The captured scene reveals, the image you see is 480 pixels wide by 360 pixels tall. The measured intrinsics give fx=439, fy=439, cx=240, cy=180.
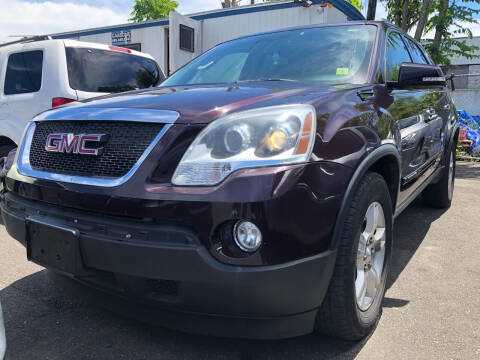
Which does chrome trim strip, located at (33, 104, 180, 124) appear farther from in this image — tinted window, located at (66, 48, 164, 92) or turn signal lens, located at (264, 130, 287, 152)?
tinted window, located at (66, 48, 164, 92)

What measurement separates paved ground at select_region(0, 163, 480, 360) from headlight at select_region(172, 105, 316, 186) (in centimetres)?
93

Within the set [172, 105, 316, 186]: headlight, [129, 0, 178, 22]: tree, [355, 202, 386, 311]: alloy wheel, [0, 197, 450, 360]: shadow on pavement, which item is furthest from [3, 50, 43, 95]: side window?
[129, 0, 178, 22]: tree

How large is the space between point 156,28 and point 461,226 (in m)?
10.3

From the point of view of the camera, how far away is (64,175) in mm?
1968

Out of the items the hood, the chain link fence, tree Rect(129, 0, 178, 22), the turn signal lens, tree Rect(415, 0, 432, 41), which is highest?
tree Rect(129, 0, 178, 22)

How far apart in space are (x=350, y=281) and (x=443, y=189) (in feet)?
10.8

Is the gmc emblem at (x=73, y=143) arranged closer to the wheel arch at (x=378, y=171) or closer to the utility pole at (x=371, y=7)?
the wheel arch at (x=378, y=171)

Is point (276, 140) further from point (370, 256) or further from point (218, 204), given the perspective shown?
point (370, 256)

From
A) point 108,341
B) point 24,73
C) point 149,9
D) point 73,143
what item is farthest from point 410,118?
point 149,9

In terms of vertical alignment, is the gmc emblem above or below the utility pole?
below

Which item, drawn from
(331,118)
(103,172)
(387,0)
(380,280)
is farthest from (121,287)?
(387,0)

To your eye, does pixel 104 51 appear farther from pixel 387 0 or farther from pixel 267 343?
pixel 387 0

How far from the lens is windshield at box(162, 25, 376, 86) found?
2.69 m

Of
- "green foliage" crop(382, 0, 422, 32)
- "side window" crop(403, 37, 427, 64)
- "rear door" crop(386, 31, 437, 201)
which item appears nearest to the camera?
"rear door" crop(386, 31, 437, 201)
